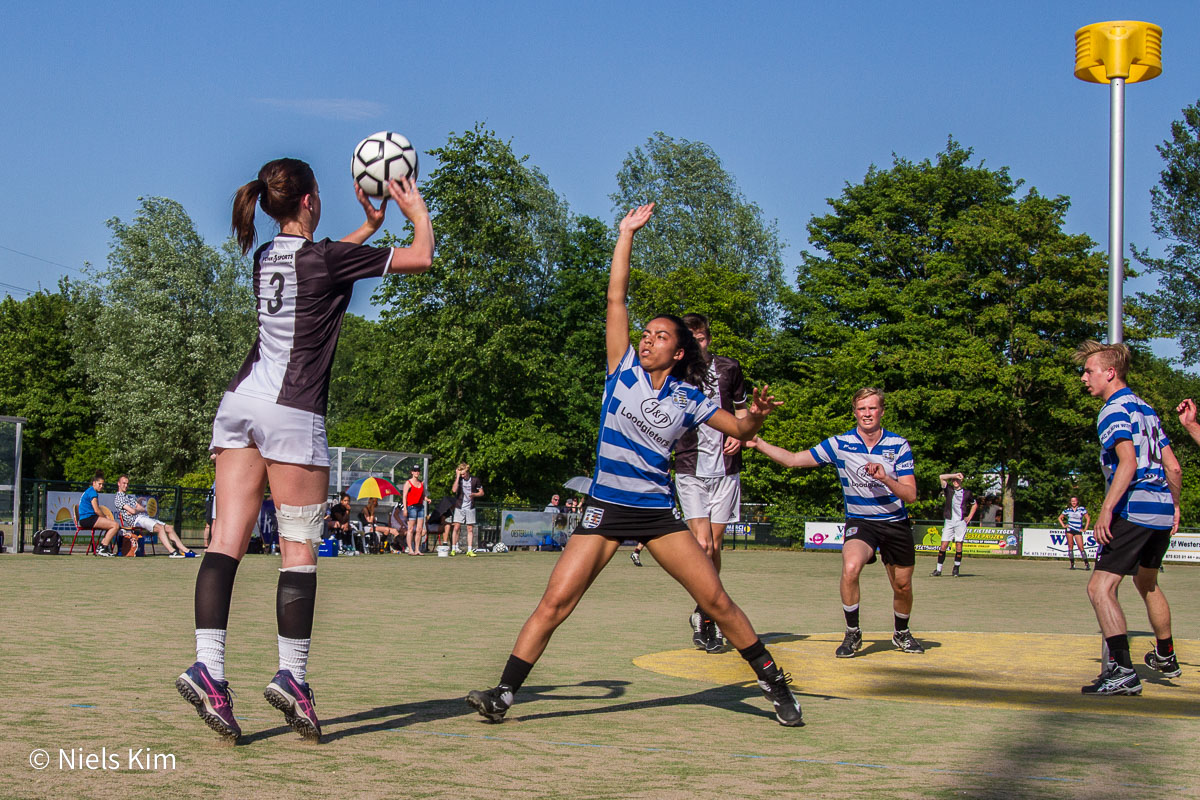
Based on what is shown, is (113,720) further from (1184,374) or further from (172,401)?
(1184,374)

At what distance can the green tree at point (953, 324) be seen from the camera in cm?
4956

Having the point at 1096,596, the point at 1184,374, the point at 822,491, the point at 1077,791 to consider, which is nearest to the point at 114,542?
the point at 1096,596

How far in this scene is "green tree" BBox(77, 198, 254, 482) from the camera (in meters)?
54.3

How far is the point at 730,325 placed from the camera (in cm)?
5694

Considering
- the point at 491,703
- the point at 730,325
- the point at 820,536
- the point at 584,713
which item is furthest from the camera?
the point at 730,325

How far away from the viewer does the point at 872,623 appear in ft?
41.1

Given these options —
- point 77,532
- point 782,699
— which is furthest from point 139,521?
point 782,699

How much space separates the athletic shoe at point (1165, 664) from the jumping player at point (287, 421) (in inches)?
239

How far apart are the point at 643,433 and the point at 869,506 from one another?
4047mm

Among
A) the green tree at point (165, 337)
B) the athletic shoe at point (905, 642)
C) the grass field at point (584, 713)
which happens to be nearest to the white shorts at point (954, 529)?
the grass field at point (584, 713)

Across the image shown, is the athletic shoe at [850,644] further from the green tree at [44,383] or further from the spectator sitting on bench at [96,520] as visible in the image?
the green tree at [44,383]

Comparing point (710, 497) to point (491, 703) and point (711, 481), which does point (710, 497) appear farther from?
point (491, 703)

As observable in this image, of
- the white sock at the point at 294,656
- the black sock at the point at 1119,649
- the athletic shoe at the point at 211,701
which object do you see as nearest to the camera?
the athletic shoe at the point at 211,701

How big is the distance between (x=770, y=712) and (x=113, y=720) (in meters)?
3.07
